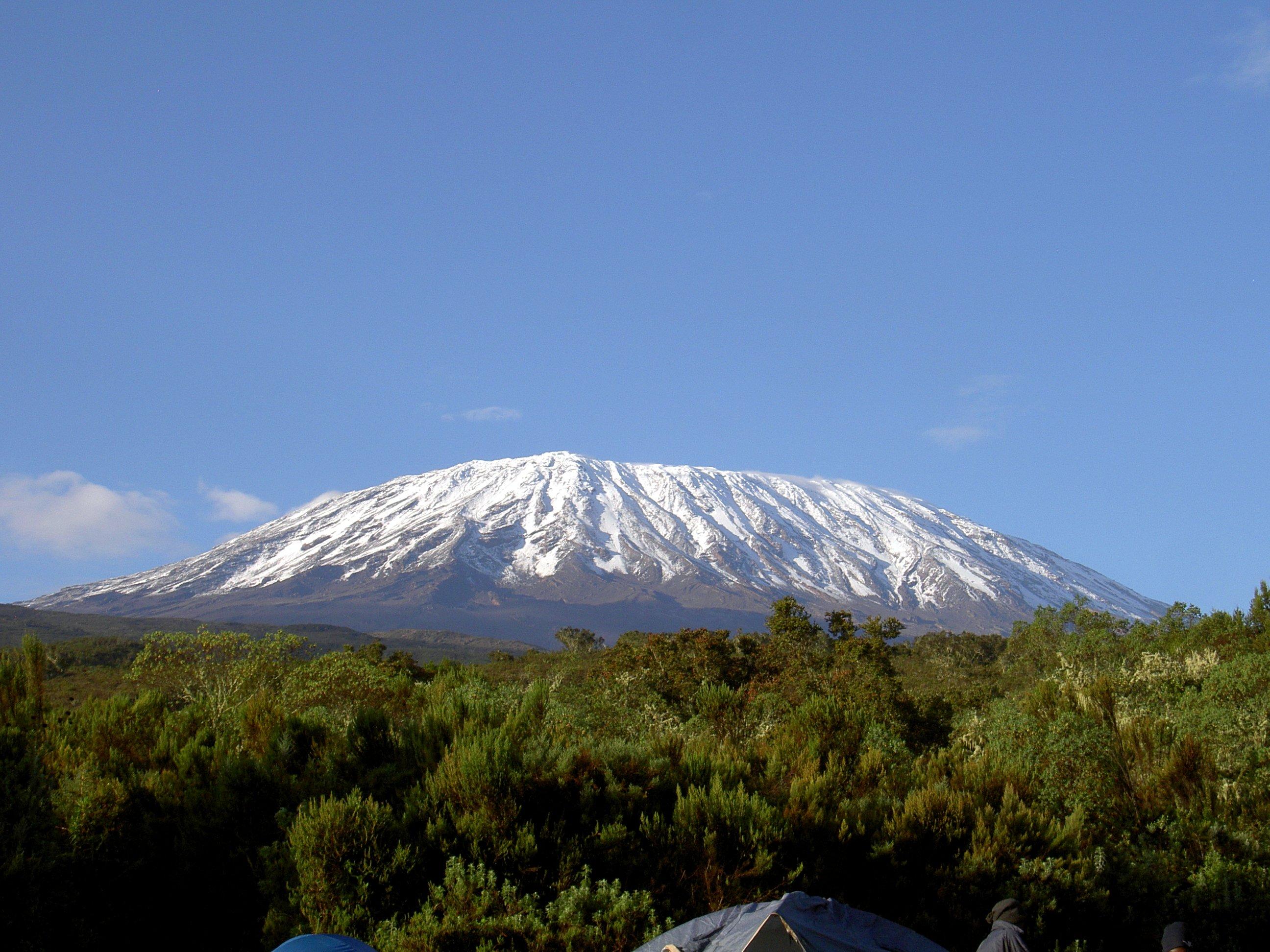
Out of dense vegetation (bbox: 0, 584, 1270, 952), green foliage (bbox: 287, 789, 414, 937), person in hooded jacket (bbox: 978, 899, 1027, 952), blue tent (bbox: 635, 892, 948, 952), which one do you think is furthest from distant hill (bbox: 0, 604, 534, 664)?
person in hooded jacket (bbox: 978, 899, 1027, 952)

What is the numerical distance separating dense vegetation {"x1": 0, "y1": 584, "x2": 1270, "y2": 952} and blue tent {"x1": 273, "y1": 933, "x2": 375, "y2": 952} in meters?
1.47

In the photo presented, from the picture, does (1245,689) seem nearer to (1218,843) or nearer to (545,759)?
(1218,843)

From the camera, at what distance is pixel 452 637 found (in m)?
159

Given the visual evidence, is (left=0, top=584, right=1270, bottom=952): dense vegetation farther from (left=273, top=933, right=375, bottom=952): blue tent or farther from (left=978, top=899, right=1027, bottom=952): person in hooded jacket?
(left=978, top=899, right=1027, bottom=952): person in hooded jacket

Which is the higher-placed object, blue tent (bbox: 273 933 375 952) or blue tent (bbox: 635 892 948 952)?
blue tent (bbox: 273 933 375 952)

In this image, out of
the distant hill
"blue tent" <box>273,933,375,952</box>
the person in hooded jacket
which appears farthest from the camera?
the distant hill

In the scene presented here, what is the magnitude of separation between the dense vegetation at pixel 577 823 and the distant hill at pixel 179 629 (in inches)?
3695

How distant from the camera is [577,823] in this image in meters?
8.81

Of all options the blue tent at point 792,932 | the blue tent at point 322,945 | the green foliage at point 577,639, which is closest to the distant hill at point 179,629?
the green foliage at point 577,639

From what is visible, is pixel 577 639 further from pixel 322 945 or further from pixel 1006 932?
A: pixel 322 945

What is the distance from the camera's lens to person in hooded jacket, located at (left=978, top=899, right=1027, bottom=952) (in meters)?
6.46

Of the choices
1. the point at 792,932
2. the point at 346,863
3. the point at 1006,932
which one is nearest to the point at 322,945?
the point at 346,863

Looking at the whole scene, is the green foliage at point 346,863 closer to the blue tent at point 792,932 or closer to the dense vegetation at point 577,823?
the dense vegetation at point 577,823

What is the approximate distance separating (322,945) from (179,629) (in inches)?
4501
